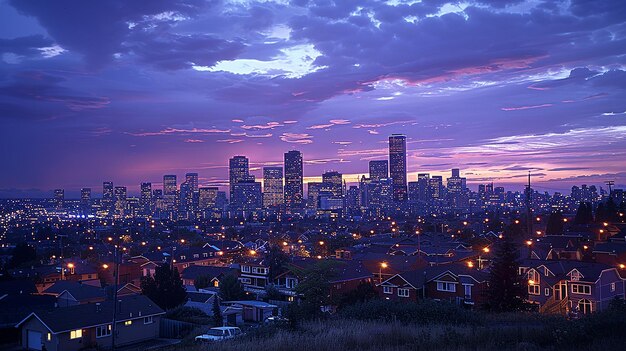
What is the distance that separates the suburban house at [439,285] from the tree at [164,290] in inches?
444

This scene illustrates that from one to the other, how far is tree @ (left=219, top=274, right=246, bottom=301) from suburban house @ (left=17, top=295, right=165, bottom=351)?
22.1 ft

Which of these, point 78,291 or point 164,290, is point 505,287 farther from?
point 78,291

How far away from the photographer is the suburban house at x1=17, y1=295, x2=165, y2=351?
1909 cm

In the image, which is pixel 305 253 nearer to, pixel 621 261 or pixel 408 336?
pixel 621 261

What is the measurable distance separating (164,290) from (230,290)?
3.79 metres

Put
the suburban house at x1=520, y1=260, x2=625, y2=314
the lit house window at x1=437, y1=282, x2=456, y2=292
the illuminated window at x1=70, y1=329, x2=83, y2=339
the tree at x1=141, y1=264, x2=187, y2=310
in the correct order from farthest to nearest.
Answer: the lit house window at x1=437, y1=282, x2=456, y2=292 < the tree at x1=141, y1=264, x2=187, y2=310 < the suburban house at x1=520, y1=260, x2=625, y2=314 < the illuminated window at x1=70, y1=329, x2=83, y2=339

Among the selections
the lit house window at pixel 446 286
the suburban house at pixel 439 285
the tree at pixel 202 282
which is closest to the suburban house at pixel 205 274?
the tree at pixel 202 282

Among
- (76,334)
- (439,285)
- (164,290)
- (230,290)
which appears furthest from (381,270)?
(76,334)

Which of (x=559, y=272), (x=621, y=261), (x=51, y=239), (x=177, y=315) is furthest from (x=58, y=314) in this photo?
(x=51, y=239)

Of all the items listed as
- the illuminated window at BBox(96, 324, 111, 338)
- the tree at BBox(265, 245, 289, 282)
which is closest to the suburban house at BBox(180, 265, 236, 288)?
the tree at BBox(265, 245, 289, 282)

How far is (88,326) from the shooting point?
19.7m

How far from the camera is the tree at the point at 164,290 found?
1059 inches

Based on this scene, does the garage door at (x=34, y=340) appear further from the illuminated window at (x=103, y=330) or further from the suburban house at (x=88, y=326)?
the illuminated window at (x=103, y=330)

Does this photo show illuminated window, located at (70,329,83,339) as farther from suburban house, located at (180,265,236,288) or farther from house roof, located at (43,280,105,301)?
suburban house, located at (180,265,236,288)
